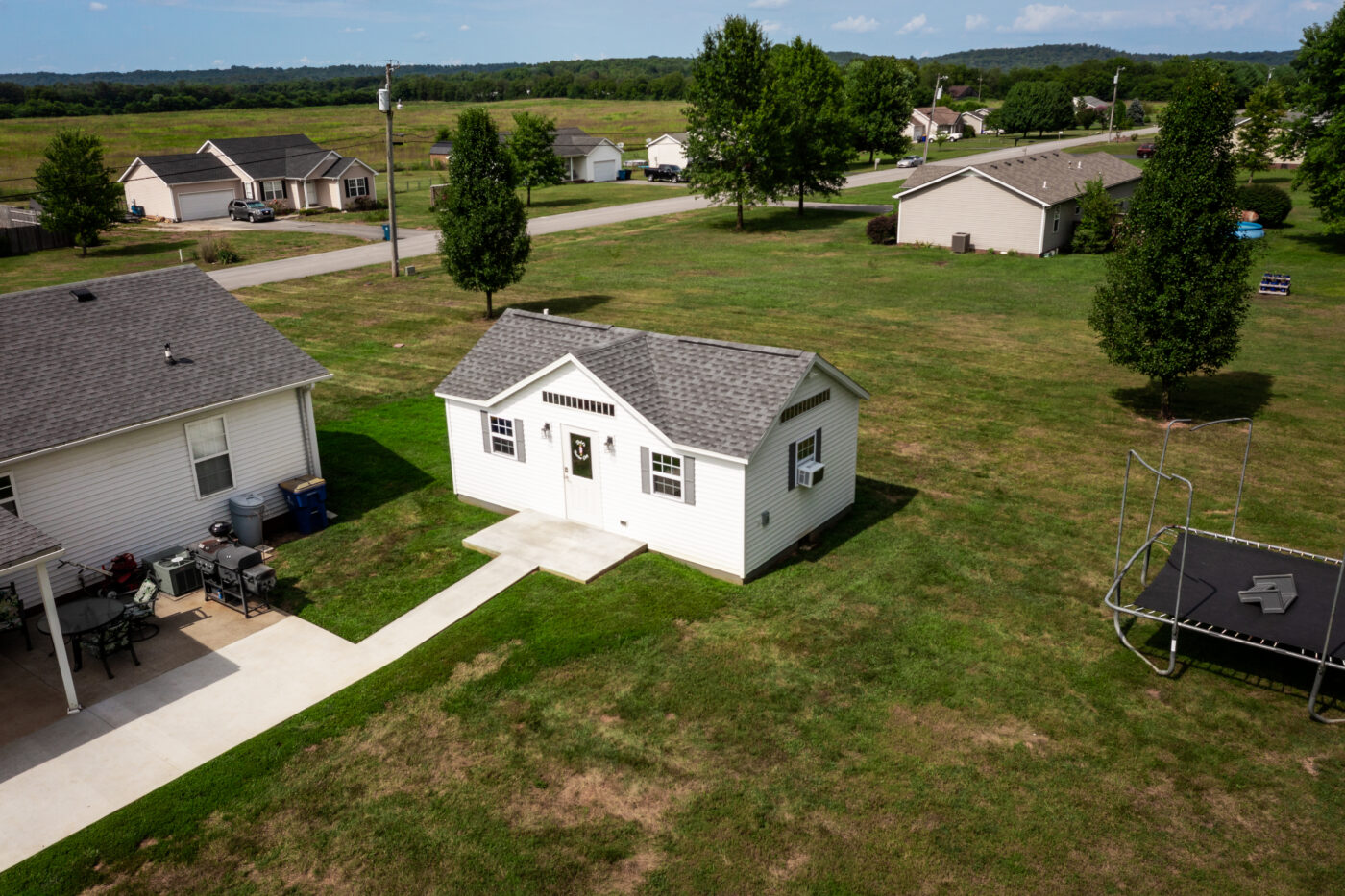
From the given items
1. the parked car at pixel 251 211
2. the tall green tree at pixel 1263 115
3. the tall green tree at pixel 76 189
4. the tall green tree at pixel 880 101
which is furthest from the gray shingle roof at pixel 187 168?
the tall green tree at pixel 1263 115

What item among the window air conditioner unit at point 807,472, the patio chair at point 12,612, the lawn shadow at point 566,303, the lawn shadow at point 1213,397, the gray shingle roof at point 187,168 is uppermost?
the gray shingle roof at point 187,168

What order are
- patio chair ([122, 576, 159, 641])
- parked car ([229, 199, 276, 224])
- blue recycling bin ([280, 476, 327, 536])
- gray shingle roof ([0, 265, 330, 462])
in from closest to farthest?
1. patio chair ([122, 576, 159, 641])
2. gray shingle roof ([0, 265, 330, 462])
3. blue recycling bin ([280, 476, 327, 536])
4. parked car ([229, 199, 276, 224])

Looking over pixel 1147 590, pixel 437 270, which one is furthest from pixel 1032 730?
pixel 437 270

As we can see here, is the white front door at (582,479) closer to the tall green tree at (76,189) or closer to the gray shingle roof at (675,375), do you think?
the gray shingle roof at (675,375)

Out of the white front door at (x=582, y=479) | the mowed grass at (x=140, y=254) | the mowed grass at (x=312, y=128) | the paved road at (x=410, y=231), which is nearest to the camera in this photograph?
the white front door at (x=582, y=479)

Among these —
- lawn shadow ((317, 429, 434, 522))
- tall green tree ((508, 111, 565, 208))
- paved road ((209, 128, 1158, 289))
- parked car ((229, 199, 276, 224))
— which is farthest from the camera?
tall green tree ((508, 111, 565, 208))

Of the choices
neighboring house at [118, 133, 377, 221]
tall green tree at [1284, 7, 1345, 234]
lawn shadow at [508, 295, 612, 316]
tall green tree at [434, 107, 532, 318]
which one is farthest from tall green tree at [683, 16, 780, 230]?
neighboring house at [118, 133, 377, 221]

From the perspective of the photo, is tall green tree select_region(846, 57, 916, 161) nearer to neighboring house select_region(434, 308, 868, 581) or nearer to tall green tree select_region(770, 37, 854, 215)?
tall green tree select_region(770, 37, 854, 215)
